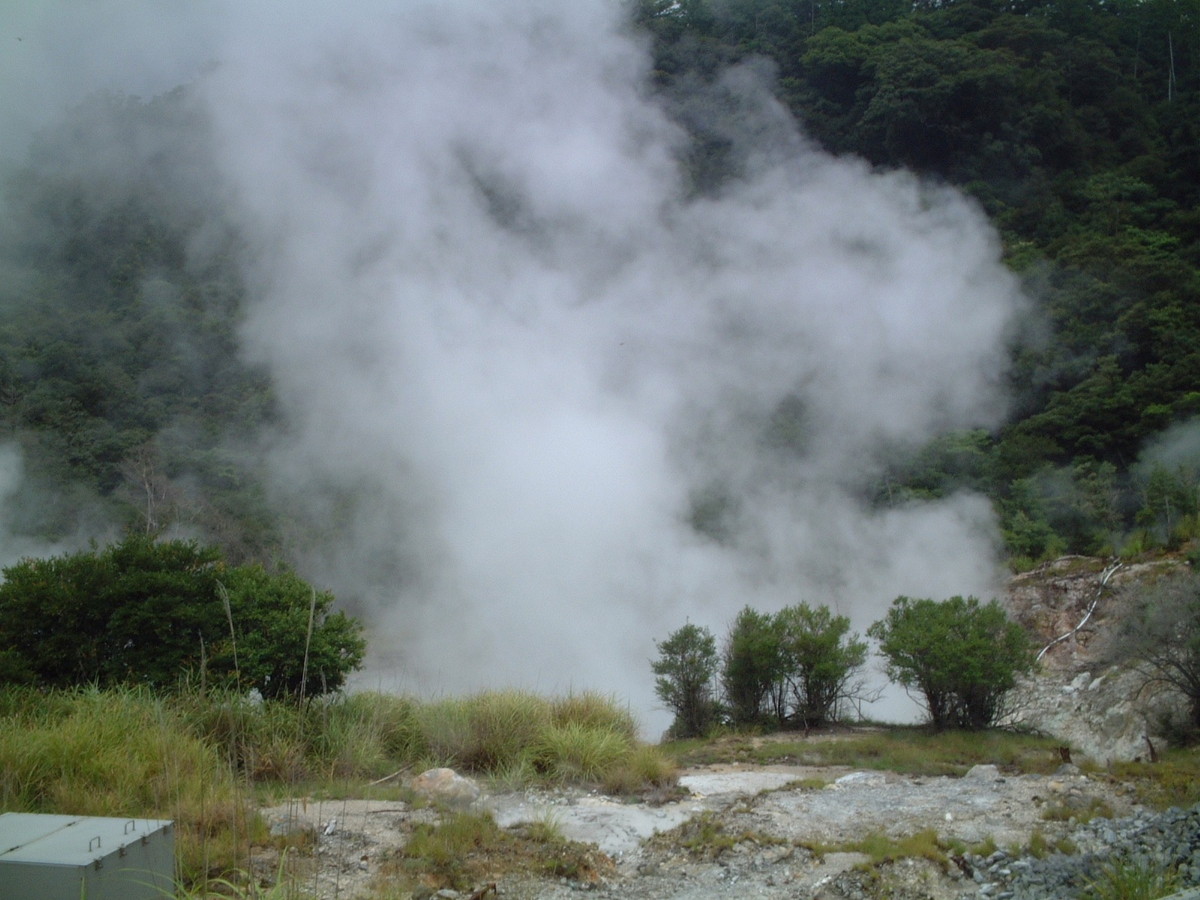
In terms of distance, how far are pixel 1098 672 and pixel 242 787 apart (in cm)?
1136

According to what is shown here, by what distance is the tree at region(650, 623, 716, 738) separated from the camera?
41.4 ft

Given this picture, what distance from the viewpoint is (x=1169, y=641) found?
31.7 ft

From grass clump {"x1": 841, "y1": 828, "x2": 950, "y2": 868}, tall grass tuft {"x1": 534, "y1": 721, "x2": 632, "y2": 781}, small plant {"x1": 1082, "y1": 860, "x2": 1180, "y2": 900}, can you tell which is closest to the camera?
small plant {"x1": 1082, "y1": 860, "x2": 1180, "y2": 900}

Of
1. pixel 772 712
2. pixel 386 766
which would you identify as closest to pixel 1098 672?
pixel 772 712

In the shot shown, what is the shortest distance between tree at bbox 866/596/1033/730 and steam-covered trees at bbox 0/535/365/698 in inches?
288

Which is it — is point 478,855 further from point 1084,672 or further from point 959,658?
point 1084,672

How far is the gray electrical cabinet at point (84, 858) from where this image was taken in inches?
121

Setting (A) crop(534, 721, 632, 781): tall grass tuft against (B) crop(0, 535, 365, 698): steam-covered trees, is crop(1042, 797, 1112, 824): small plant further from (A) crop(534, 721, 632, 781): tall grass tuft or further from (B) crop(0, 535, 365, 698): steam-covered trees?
(B) crop(0, 535, 365, 698): steam-covered trees

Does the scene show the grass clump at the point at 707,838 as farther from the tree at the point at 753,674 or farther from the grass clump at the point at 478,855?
the tree at the point at 753,674

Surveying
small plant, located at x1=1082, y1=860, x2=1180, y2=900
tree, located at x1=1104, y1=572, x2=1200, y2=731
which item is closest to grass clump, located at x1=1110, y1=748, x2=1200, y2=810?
tree, located at x1=1104, y1=572, x2=1200, y2=731

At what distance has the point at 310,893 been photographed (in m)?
3.97

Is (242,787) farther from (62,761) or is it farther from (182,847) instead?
(182,847)

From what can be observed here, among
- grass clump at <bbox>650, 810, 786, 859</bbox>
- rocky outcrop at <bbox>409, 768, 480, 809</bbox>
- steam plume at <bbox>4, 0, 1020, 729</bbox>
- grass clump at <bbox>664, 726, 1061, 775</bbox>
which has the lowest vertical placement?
grass clump at <bbox>650, 810, 786, 859</bbox>

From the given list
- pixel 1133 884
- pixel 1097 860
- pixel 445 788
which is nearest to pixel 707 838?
pixel 445 788
